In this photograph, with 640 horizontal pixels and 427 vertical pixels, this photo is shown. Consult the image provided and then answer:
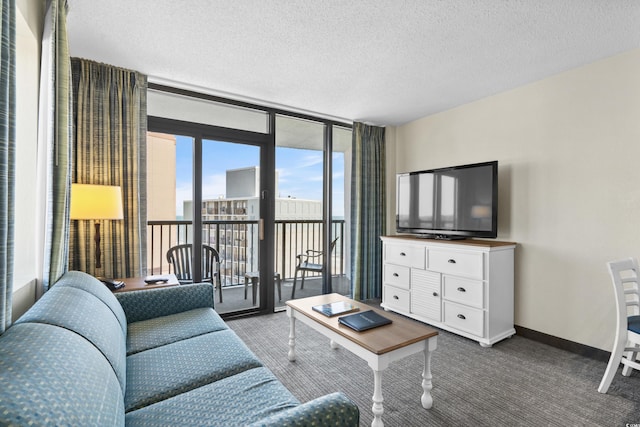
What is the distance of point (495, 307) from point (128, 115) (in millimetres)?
3705

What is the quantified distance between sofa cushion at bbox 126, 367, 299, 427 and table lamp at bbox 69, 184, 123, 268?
1.57 m

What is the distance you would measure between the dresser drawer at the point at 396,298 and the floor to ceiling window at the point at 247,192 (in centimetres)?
78

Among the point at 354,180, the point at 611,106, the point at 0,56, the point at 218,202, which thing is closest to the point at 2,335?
the point at 0,56

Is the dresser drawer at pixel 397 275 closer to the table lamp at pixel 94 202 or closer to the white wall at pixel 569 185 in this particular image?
the white wall at pixel 569 185

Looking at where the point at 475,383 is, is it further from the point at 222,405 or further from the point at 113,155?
the point at 113,155

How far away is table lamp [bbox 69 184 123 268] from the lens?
2.16 meters

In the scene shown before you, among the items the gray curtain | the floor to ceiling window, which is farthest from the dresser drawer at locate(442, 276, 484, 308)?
the gray curtain

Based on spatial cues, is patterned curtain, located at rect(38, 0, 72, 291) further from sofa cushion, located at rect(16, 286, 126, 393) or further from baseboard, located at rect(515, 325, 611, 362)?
baseboard, located at rect(515, 325, 611, 362)

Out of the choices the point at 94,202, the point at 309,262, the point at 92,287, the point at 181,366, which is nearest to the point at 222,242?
the point at 309,262

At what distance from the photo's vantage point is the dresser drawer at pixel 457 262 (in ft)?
9.30

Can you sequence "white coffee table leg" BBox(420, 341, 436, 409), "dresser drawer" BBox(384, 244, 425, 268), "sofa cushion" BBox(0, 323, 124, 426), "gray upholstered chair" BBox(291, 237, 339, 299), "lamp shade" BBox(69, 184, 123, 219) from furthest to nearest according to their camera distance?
"gray upholstered chair" BBox(291, 237, 339, 299), "dresser drawer" BBox(384, 244, 425, 268), "lamp shade" BBox(69, 184, 123, 219), "white coffee table leg" BBox(420, 341, 436, 409), "sofa cushion" BBox(0, 323, 124, 426)

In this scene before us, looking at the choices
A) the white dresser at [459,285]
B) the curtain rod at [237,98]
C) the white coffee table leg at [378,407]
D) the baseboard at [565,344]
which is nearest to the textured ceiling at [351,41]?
the curtain rod at [237,98]

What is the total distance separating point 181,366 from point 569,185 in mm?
3235

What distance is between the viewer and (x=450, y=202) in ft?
11.0
